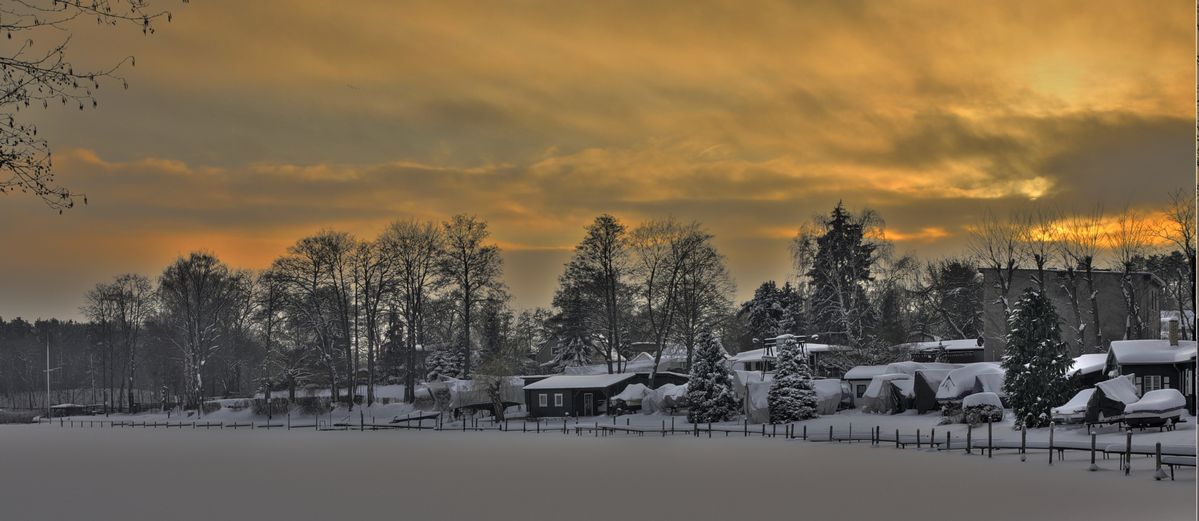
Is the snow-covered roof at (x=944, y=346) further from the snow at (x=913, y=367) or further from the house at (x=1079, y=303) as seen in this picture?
the snow at (x=913, y=367)

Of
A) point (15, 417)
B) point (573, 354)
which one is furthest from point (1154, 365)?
point (15, 417)

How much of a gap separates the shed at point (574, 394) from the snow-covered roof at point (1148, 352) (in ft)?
109

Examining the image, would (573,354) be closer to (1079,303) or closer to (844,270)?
(844,270)

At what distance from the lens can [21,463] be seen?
47125 millimetres

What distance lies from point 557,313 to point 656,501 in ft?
235

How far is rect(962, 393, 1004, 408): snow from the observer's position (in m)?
50.4

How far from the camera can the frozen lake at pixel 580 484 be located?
2625 cm

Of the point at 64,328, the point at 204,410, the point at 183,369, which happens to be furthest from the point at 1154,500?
the point at 64,328

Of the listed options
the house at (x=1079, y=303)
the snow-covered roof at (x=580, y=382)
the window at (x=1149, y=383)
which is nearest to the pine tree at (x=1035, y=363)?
the window at (x=1149, y=383)

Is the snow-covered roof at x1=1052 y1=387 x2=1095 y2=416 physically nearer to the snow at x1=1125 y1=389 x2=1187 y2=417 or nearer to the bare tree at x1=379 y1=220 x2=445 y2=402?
the snow at x1=1125 y1=389 x2=1187 y2=417

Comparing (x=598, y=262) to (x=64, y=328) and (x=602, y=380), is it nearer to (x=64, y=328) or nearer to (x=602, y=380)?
(x=602, y=380)

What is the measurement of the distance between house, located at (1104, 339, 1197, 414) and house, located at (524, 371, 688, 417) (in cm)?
3338

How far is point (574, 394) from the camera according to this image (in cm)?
7275

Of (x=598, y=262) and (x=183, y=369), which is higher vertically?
(x=598, y=262)
